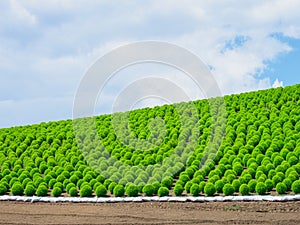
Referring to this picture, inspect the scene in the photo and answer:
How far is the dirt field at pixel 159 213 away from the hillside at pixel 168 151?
123 centimetres

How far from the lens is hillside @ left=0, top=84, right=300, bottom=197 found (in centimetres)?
1622

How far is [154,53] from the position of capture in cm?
1631

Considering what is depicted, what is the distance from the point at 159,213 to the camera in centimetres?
1344

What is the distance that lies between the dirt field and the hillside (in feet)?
4.05

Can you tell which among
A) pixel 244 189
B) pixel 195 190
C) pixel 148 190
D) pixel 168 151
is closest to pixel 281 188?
pixel 244 189

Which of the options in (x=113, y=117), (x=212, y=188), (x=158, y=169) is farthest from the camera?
(x=113, y=117)

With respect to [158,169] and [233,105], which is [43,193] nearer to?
[158,169]

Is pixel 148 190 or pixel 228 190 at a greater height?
pixel 148 190

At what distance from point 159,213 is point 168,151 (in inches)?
311

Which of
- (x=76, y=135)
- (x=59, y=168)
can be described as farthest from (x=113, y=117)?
(x=59, y=168)

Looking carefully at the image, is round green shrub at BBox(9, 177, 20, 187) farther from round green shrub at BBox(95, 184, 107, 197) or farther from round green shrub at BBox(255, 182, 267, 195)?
round green shrub at BBox(255, 182, 267, 195)

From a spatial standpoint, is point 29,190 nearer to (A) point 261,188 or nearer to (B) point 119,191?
(B) point 119,191

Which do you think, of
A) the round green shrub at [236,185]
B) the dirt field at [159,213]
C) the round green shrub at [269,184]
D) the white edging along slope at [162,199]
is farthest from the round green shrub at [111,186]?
the round green shrub at [269,184]

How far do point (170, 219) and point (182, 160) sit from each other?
6.83 metres
